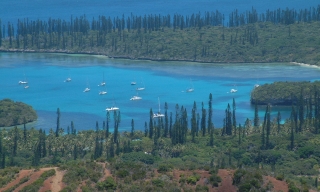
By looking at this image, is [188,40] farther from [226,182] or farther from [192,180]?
[226,182]

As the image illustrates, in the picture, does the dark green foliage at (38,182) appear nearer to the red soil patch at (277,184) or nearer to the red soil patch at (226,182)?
the red soil patch at (226,182)

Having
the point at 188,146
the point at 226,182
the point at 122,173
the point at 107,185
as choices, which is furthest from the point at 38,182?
the point at 188,146

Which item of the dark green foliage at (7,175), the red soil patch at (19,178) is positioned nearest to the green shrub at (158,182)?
the red soil patch at (19,178)

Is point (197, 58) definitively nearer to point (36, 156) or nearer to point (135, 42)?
point (135, 42)

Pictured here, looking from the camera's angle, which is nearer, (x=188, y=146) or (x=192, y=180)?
(x=192, y=180)

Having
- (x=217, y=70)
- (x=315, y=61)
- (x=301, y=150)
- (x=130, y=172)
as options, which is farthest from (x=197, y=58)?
(x=130, y=172)
